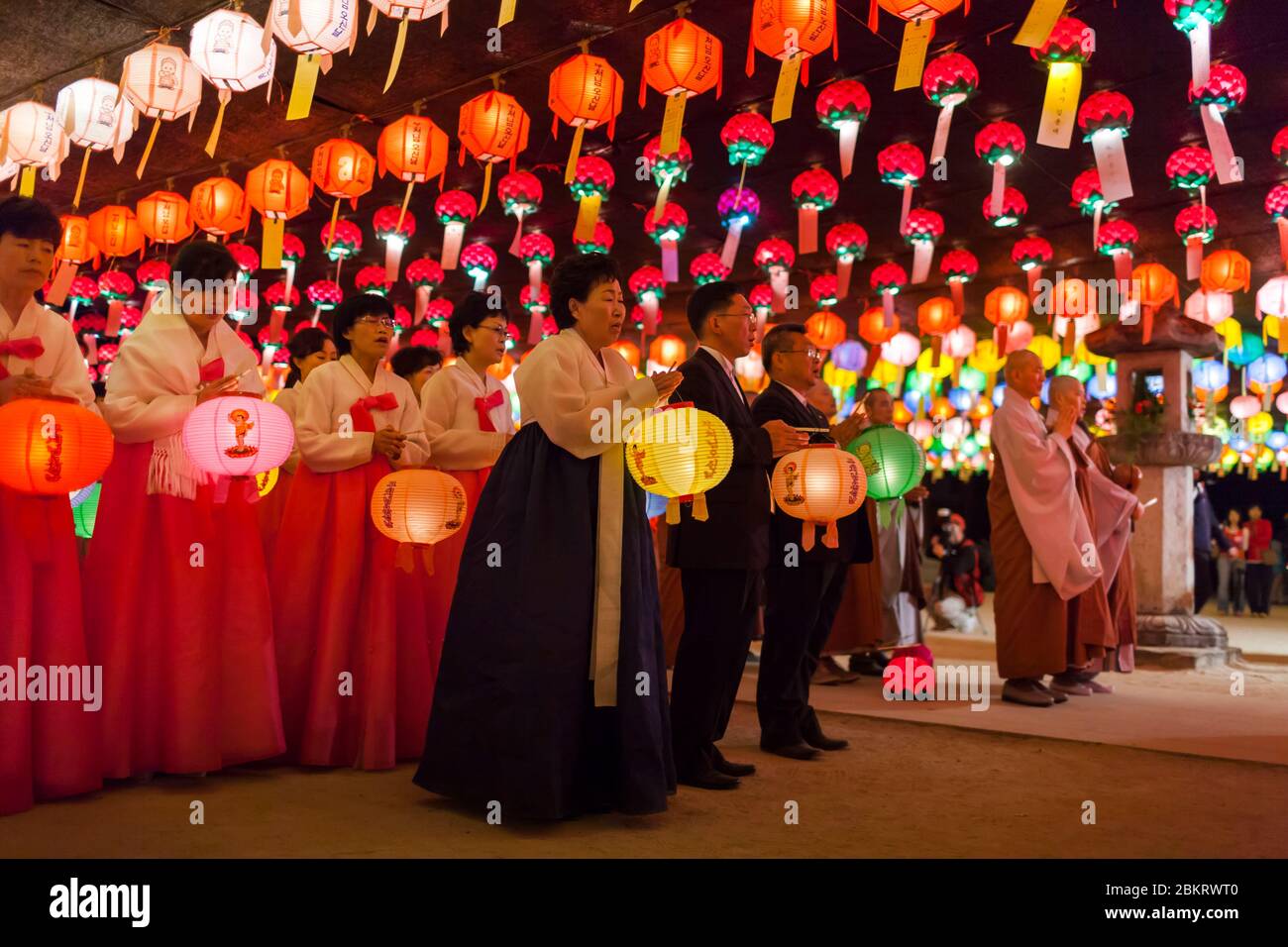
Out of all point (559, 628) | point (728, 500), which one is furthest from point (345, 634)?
point (728, 500)

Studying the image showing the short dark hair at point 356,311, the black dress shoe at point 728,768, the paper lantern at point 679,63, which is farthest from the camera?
the paper lantern at point 679,63

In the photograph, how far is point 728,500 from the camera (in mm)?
3285

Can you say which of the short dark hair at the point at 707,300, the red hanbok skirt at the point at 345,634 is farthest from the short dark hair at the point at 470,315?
the short dark hair at the point at 707,300

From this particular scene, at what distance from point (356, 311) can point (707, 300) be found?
52.8 inches

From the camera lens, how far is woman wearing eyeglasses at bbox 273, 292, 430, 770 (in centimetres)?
352

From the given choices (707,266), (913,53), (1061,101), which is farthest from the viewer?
(707,266)

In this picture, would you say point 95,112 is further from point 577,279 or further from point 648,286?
point 648,286

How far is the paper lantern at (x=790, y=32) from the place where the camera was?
4.72 meters

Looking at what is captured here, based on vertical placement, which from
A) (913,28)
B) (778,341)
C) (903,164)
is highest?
(903,164)

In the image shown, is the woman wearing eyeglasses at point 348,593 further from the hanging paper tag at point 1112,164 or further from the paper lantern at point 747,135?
the hanging paper tag at point 1112,164

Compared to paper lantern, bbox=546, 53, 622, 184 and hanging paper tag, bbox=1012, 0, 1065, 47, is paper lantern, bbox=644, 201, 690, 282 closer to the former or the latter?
paper lantern, bbox=546, 53, 622, 184

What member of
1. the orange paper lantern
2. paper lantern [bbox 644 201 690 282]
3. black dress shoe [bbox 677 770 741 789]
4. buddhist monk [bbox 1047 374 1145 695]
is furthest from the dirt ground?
the orange paper lantern

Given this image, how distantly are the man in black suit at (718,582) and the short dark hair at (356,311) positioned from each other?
1.25 metres

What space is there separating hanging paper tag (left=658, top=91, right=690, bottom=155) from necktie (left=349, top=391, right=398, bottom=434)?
218cm
